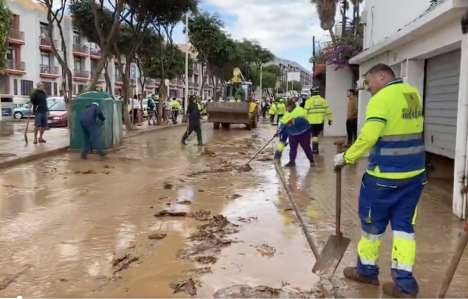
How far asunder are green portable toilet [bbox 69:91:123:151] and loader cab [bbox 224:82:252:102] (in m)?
15.2

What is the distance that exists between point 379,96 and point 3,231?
4557mm

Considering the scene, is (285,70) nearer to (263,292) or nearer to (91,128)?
(91,128)

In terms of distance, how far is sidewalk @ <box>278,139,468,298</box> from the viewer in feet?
14.4

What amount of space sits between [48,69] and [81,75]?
613 cm

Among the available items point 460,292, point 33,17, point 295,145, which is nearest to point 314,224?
point 460,292

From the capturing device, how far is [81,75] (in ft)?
196

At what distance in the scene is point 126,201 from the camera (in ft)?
26.4

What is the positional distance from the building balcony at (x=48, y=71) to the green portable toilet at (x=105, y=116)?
40.4 meters

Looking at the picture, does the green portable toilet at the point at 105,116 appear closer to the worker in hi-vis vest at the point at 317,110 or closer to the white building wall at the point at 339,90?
the worker in hi-vis vest at the point at 317,110

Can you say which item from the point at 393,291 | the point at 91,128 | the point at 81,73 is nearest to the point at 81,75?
the point at 81,73

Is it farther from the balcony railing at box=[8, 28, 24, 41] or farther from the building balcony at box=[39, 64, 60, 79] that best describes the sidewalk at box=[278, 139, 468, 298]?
the building balcony at box=[39, 64, 60, 79]

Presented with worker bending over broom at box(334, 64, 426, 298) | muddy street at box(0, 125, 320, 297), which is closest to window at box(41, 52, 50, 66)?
muddy street at box(0, 125, 320, 297)

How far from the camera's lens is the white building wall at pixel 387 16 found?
10.4 m

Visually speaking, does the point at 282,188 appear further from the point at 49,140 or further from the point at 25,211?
the point at 49,140
